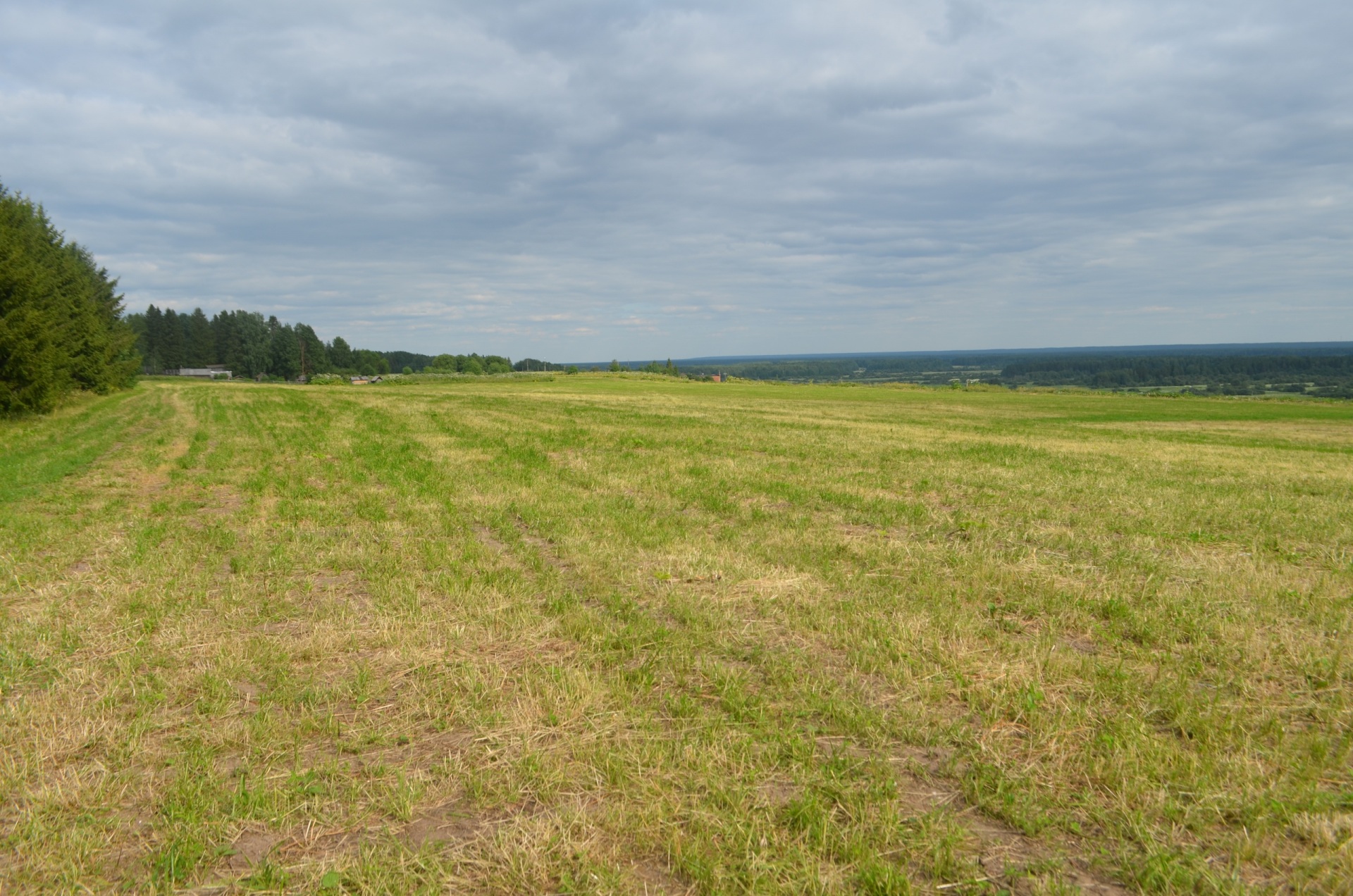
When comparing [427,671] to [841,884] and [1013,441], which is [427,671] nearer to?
[841,884]

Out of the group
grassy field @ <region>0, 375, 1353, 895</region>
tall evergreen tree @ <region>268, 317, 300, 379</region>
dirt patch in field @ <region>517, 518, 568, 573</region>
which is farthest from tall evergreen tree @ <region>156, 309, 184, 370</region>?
dirt patch in field @ <region>517, 518, 568, 573</region>

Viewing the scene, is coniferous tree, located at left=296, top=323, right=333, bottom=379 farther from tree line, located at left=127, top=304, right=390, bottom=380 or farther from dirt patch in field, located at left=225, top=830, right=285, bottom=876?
dirt patch in field, located at left=225, top=830, right=285, bottom=876

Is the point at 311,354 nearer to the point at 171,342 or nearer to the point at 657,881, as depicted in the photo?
the point at 171,342

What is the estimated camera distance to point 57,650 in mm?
6273

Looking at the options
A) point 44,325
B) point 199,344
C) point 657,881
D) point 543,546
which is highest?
point 199,344

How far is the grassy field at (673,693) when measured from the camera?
3.69 metres

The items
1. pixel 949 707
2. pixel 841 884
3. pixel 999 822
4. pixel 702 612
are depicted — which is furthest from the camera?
pixel 702 612

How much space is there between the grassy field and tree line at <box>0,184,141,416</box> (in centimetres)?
1855

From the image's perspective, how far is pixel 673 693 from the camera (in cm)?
547

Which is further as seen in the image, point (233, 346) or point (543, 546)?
point (233, 346)

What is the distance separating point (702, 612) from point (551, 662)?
176 cm

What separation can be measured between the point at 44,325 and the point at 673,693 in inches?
1362

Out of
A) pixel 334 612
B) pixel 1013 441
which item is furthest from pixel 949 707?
pixel 1013 441

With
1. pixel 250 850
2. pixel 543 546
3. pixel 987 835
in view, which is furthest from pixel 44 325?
pixel 987 835
